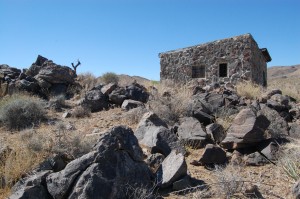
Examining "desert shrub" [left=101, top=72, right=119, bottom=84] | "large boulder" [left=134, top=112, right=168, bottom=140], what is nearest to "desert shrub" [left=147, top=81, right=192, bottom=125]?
"large boulder" [left=134, top=112, right=168, bottom=140]

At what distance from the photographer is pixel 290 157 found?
216 inches

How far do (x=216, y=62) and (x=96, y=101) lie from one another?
7.73 meters

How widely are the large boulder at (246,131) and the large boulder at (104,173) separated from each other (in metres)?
2.21

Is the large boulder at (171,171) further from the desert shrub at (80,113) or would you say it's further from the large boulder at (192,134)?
the desert shrub at (80,113)

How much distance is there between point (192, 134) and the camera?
21.6ft

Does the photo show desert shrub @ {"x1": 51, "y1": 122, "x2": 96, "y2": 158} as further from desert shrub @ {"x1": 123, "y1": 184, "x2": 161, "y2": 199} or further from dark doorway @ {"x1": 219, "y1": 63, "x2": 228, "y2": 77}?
dark doorway @ {"x1": 219, "y1": 63, "x2": 228, "y2": 77}

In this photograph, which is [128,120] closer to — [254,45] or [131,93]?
[131,93]

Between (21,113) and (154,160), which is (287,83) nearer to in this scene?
(21,113)

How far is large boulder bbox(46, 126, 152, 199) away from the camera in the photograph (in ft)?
13.1

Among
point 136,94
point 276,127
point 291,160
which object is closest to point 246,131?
point 291,160

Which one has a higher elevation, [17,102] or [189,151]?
[17,102]

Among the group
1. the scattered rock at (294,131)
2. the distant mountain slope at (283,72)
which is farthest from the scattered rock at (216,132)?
the distant mountain slope at (283,72)

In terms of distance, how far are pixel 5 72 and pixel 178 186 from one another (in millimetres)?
12110

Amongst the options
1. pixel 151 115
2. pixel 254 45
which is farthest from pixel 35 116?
pixel 254 45
